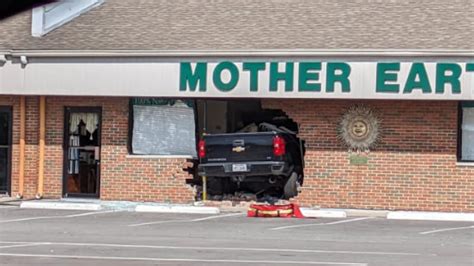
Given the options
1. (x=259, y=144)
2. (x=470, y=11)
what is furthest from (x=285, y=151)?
(x=470, y=11)

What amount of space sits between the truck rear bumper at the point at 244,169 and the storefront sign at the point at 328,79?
1.54m

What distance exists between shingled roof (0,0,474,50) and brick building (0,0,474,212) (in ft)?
0.16

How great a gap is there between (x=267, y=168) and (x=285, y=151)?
0.68 meters

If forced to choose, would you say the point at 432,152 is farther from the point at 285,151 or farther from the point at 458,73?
the point at 285,151

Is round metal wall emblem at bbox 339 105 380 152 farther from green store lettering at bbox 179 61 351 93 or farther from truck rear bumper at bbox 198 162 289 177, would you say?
truck rear bumper at bbox 198 162 289 177

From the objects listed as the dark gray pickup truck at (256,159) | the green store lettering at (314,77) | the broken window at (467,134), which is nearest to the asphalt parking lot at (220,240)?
the dark gray pickup truck at (256,159)

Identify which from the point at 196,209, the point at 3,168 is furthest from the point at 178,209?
the point at 3,168

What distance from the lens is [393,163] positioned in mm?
19312

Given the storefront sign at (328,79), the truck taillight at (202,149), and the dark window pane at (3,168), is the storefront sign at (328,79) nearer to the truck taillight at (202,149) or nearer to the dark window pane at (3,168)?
the truck taillight at (202,149)

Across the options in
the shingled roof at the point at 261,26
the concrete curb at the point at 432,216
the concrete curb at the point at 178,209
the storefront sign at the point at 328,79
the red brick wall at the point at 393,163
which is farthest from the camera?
the shingled roof at the point at 261,26

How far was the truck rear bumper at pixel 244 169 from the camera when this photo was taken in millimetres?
19333

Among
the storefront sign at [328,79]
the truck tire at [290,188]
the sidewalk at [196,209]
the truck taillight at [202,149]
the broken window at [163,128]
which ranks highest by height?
the storefront sign at [328,79]

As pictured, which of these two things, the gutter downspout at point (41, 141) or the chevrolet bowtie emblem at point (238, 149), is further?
the gutter downspout at point (41, 141)

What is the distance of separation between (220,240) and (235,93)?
6844 millimetres
